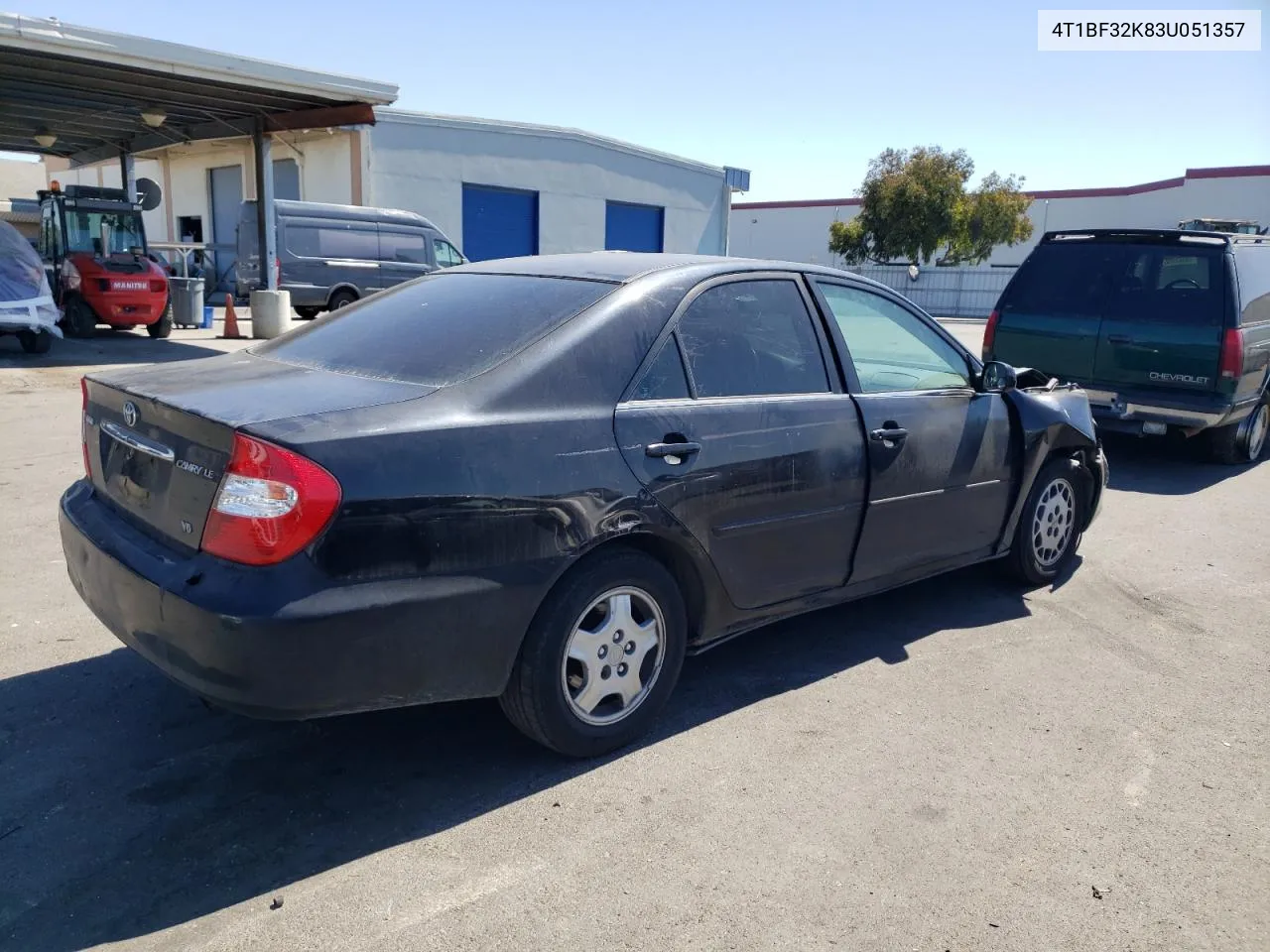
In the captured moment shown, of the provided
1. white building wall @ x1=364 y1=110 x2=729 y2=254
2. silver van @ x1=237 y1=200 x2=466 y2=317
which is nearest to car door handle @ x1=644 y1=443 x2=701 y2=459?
silver van @ x1=237 y1=200 x2=466 y2=317

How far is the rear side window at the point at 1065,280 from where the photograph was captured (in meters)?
8.73

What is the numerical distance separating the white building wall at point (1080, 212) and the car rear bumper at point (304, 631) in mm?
32329

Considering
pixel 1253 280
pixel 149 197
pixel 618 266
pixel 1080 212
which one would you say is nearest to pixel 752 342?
pixel 618 266

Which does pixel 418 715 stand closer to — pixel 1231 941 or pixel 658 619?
pixel 658 619

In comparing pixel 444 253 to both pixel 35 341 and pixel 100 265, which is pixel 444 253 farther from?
pixel 35 341

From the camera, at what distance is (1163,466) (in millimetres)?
9242

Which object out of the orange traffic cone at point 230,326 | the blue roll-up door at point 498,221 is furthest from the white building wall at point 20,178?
the orange traffic cone at point 230,326

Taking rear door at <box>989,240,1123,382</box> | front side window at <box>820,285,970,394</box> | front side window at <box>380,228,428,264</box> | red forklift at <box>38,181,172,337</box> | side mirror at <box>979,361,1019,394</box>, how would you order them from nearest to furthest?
front side window at <box>820,285,970,394</box>, side mirror at <box>979,361,1019,394</box>, rear door at <box>989,240,1123,382</box>, red forklift at <box>38,181,172,337</box>, front side window at <box>380,228,428,264</box>

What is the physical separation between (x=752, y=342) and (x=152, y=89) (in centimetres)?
1509

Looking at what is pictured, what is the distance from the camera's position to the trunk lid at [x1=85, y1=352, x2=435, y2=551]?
2.91m

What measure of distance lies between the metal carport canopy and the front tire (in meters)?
13.1

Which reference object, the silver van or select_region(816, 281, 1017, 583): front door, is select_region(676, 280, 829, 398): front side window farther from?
the silver van

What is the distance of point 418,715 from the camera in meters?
3.77

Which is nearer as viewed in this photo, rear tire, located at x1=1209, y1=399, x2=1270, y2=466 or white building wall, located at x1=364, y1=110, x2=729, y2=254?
rear tire, located at x1=1209, y1=399, x2=1270, y2=466
